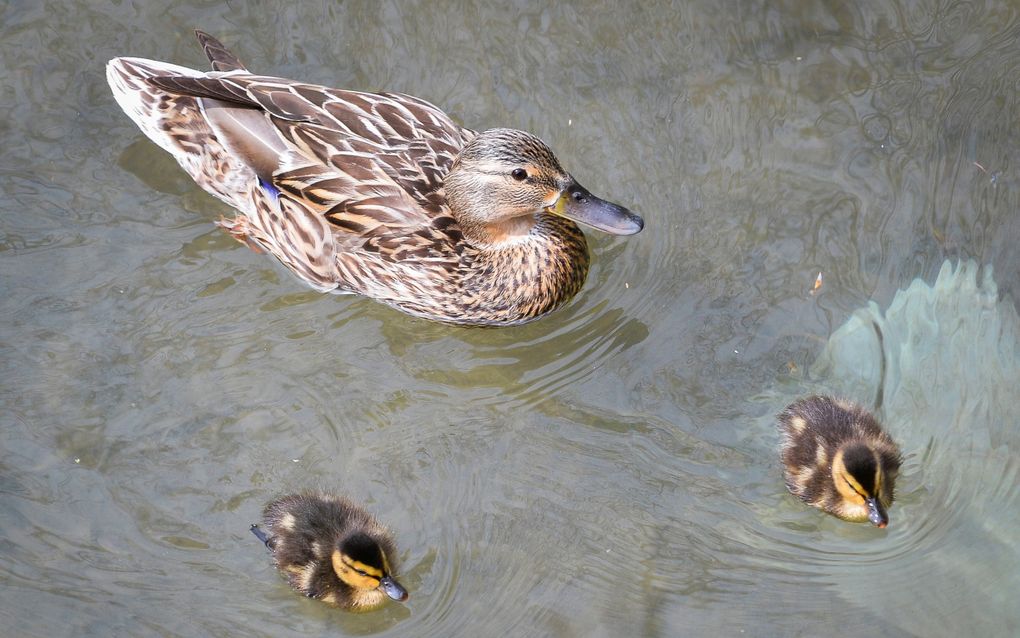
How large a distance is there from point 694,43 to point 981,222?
1240 millimetres

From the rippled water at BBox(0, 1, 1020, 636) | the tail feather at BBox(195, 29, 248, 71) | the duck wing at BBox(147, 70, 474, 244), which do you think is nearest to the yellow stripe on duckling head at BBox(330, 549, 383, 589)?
the rippled water at BBox(0, 1, 1020, 636)

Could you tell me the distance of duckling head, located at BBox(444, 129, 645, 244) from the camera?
3328 millimetres

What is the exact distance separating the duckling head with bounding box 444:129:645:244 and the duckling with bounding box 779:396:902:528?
79 cm

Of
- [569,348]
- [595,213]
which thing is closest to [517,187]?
[595,213]

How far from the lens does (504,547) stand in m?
3.20

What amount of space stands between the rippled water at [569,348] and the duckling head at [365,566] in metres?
0.16

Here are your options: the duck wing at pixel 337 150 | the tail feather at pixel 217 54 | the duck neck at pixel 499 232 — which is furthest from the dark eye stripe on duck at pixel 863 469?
the tail feather at pixel 217 54

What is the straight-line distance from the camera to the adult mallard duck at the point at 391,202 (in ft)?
11.3

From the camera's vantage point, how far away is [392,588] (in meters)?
2.96

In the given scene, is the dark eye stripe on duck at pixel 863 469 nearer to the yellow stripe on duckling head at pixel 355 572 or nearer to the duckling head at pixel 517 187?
the duckling head at pixel 517 187

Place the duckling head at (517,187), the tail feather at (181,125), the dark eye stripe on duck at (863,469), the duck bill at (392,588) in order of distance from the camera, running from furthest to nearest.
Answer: the tail feather at (181,125) → the duckling head at (517,187) → the dark eye stripe on duck at (863,469) → the duck bill at (392,588)

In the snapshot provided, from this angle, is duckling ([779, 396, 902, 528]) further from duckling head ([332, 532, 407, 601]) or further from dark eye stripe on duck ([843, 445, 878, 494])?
→ duckling head ([332, 532, 407, 601])

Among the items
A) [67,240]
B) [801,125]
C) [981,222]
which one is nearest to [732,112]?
[801,125]

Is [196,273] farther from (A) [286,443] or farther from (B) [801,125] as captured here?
(B) [801,125]
